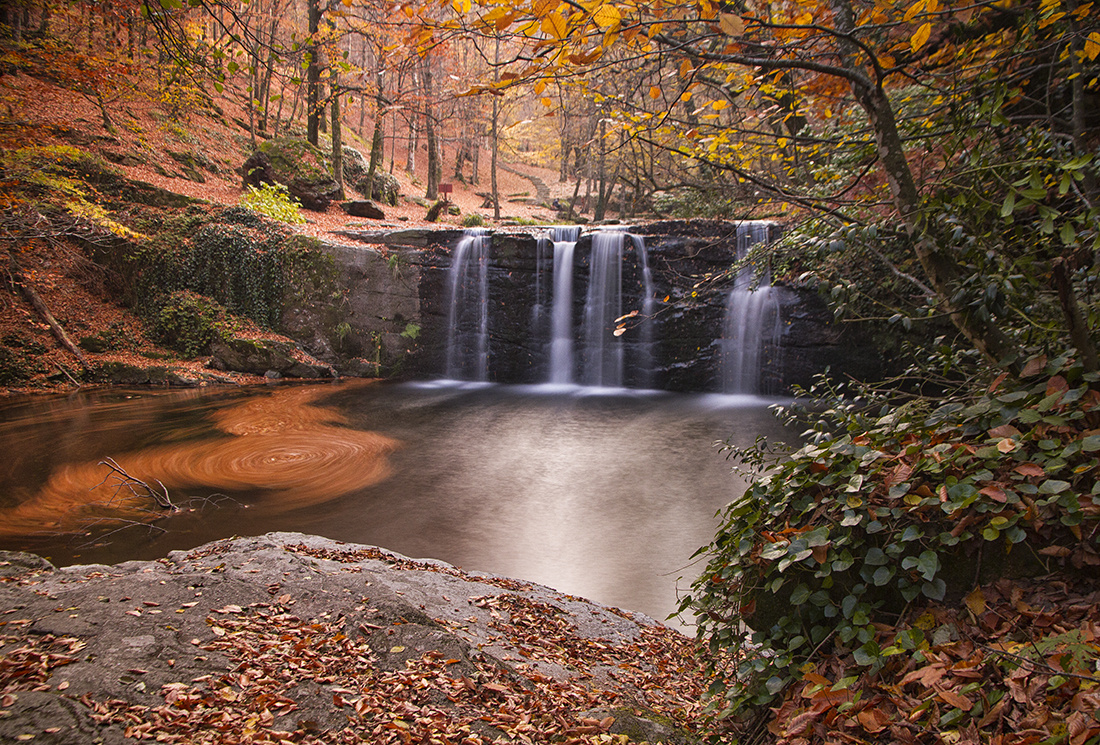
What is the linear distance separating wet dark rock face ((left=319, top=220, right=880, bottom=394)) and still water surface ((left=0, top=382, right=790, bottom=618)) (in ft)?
4.50

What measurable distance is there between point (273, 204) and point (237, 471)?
10.4 meters

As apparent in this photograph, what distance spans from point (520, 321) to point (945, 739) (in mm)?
13489

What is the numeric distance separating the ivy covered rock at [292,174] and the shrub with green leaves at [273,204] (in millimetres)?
1103

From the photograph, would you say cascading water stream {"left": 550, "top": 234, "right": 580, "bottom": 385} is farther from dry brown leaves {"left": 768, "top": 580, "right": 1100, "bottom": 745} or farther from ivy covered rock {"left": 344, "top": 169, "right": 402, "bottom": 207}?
dry brown leaves {"left": 768, "top": 580, "right": 1100, "bottom": 745}

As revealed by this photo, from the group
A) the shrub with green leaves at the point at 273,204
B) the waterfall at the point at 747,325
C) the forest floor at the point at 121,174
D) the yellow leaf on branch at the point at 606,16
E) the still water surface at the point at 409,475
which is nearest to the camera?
the yellow leaf on branch at the point at 606,16

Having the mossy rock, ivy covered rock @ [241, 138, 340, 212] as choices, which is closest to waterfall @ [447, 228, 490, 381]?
ivy covered rock @ [241, 138, 340, 212]

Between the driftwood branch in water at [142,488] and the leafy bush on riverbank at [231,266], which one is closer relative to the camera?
the driftwood branch in water at [142,488]

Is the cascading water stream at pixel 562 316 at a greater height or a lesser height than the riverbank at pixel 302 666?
greater

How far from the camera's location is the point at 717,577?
243 centimetres

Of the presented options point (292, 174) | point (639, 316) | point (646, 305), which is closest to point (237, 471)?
point (646, 305)

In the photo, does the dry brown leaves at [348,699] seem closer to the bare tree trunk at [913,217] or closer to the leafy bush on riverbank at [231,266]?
the bare tree trunk at [913,217]

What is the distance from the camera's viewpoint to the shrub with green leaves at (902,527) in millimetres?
1879

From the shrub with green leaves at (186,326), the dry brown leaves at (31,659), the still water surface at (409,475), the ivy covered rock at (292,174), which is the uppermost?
the ivy covered rock at (292,174)

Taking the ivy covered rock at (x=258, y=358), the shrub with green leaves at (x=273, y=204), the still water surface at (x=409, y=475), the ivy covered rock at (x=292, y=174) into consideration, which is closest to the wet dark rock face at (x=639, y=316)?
the still water surface at (x=409, y=475)
